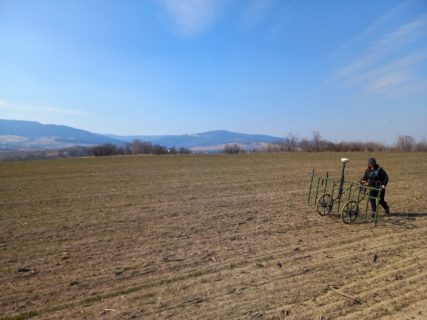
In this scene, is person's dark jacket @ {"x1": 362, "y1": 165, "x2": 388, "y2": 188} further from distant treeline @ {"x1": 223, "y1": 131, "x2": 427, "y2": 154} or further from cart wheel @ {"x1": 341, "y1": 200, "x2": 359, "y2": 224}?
distant treeline @ {"x1": 223, "y1": 131, "x2": 427, "y2": 154}

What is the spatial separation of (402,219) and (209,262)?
21.8ft

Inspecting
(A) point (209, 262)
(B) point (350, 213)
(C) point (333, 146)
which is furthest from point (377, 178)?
(C) point (333, 146)

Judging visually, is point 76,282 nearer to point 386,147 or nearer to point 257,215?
point 257,215

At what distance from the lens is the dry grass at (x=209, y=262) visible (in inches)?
206

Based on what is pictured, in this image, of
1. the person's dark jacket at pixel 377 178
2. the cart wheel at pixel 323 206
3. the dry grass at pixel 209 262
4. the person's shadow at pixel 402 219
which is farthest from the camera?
the cart wheel at pixel 323 206

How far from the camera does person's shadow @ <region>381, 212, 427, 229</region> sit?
9859 mm

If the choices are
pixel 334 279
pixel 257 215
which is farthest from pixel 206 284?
pixel 257 215

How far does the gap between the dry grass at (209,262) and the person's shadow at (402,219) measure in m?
0.05

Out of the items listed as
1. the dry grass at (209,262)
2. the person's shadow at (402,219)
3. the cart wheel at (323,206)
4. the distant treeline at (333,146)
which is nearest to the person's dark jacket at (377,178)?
the person's shadow at (402,219)

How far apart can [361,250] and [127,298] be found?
498cm

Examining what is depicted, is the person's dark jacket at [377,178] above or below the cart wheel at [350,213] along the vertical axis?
above

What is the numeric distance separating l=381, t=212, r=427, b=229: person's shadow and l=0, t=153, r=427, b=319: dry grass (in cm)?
5

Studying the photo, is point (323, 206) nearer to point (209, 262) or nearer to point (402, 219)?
point (402, 219)

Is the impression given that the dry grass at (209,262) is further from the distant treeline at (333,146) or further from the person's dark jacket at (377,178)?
the distant treeline at (333,146)
